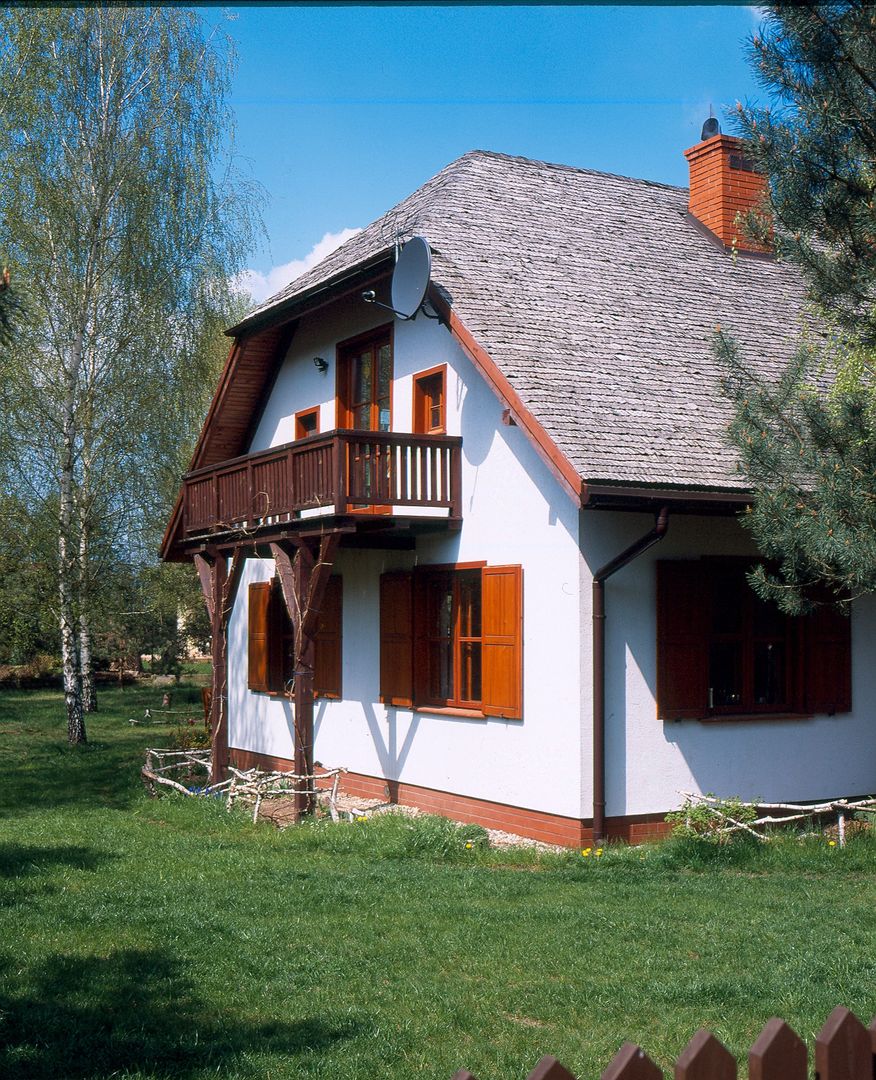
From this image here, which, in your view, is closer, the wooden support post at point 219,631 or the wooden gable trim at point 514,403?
the wooden gable trim at point 514,403

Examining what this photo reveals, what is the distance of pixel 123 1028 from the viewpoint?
17.5ft

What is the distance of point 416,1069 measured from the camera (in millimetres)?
4875

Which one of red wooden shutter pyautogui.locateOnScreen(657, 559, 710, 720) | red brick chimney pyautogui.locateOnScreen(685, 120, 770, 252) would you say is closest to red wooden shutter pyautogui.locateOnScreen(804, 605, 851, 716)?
red wooden shutter pyautogui.locateOnScreen(657, 559, 710, 720)

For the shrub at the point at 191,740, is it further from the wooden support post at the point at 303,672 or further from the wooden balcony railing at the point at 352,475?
the wooden support post at the point at 303,672

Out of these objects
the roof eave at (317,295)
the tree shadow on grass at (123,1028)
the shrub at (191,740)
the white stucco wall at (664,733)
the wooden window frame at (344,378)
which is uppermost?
the roof eave at (317,295)

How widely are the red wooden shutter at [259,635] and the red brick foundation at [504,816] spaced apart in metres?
2.95

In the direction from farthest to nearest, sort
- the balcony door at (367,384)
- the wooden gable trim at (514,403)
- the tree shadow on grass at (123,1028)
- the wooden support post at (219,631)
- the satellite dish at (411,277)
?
the wooden support post at (219,631) → the balcony door at (367,384) → the satellite dish at (411,277) → the wooden gable trim at (514,403) → the tree shadow on grass at (123,1028)

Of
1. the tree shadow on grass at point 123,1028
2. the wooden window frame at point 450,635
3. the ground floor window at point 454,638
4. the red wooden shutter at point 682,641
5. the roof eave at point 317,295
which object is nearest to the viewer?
the tree shadow on grass at point 123,1028

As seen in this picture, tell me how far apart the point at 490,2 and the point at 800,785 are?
438 inches

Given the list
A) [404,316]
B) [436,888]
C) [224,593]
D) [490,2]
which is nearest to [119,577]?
[224,593]

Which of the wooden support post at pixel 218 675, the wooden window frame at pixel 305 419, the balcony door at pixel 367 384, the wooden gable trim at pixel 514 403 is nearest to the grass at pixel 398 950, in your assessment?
the wooden gable trim at pixel 514 403

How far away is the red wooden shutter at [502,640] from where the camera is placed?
1180cm

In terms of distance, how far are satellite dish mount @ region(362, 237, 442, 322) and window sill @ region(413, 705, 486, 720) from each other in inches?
161

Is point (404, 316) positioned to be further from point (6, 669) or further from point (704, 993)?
point (6, 669)
